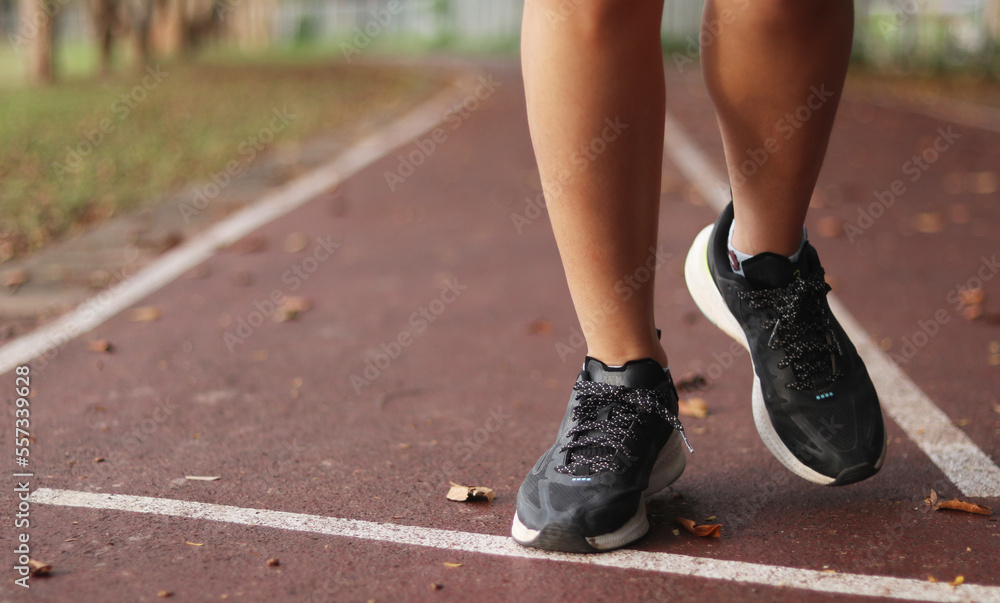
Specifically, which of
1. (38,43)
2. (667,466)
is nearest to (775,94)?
(667,466)

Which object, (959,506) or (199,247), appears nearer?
(959,506)

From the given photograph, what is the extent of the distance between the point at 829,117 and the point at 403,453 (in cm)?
137

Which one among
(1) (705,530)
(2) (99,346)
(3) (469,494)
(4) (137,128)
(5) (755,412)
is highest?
(5) (755,412)

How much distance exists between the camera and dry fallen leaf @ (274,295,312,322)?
13.2ft

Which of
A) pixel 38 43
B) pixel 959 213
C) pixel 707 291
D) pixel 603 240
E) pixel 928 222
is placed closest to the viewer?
pixel 603 240

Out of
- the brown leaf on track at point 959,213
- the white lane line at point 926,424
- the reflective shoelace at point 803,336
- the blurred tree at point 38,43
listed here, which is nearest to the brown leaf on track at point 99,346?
the reflective shoelace at point 803,336

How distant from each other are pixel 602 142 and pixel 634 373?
491 millimetres

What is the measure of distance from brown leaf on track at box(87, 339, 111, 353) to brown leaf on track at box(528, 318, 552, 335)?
1593 mm

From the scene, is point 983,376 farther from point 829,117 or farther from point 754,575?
point 754,575

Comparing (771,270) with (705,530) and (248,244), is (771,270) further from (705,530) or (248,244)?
(248,244)

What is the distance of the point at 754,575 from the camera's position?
6.23 feet

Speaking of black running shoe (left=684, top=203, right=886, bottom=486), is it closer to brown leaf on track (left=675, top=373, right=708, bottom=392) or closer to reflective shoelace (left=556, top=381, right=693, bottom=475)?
reflective shoelace (left=556, top=381, right=693, bottom=475)

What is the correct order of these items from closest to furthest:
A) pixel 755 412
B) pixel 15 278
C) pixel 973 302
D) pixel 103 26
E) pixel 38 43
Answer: pixel 755 412
pixel 973 302
pixel 15 278
pixel 38 43
pixel 103 26

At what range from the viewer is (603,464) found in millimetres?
2023
